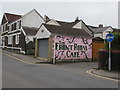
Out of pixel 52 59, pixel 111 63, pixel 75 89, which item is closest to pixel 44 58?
pixel 52 59

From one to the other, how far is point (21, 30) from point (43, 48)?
8626mm

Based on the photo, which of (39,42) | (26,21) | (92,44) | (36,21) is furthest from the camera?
(36,21)

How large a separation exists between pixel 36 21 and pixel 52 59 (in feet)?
50.4

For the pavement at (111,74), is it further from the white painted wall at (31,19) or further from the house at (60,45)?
the white painted wall at (31,19)

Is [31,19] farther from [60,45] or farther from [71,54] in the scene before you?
[71,54]

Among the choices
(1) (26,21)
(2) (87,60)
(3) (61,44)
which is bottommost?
(2) (87,60)

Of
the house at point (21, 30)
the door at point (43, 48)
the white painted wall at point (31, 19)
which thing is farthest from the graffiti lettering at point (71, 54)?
the white painted wall at point (31, 19)

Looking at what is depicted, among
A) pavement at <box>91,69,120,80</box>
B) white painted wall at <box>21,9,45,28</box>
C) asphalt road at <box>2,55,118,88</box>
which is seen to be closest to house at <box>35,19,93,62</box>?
pavement at <box>91,69,120,80</box>

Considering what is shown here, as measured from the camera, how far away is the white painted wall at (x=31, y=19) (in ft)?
102

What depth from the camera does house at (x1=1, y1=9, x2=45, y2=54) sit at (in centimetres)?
2822

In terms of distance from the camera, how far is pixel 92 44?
82.1ft

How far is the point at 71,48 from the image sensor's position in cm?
2212

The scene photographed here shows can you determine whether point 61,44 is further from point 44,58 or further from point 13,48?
point 13,48

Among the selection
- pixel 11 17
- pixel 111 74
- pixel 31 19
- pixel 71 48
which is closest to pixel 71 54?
pixel 71 48
